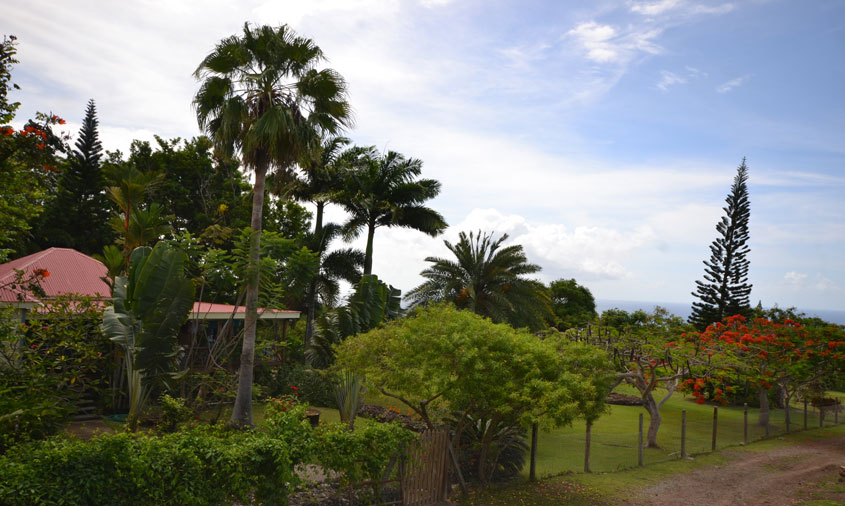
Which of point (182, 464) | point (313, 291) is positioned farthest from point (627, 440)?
point (313, 291)

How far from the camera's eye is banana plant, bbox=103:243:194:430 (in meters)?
12.9

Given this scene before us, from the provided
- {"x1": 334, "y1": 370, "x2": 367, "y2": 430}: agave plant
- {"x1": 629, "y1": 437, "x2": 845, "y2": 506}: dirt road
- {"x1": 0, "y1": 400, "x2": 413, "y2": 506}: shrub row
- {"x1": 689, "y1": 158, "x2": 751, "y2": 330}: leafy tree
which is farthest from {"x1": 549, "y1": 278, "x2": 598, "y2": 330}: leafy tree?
Answer: {"x1": 0, "y1": 400, "x2": 413, "y2": 506}: shrub row

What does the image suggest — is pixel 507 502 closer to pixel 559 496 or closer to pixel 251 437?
pixel 559 496

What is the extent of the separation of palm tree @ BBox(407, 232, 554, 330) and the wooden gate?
15.6m

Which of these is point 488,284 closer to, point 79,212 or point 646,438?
point 646,438

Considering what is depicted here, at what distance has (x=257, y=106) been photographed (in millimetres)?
13570

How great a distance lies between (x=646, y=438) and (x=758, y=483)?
4.04 metres

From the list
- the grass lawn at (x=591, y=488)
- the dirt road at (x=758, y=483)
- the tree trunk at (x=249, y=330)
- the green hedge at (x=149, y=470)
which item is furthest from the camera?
the tree trunk at (x=249, y=330)

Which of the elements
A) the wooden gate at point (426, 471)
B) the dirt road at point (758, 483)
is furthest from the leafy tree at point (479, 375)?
the dirt road at point (758, 483)

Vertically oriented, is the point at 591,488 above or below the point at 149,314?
below

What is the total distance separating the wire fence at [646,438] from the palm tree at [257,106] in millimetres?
7746

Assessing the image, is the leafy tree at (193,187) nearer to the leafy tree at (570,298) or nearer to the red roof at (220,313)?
the red roof at (220,313)

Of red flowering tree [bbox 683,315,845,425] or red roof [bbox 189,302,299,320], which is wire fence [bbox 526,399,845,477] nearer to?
red flowering tree [bbox 683,315,845,425]

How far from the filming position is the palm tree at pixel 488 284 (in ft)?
84.4
